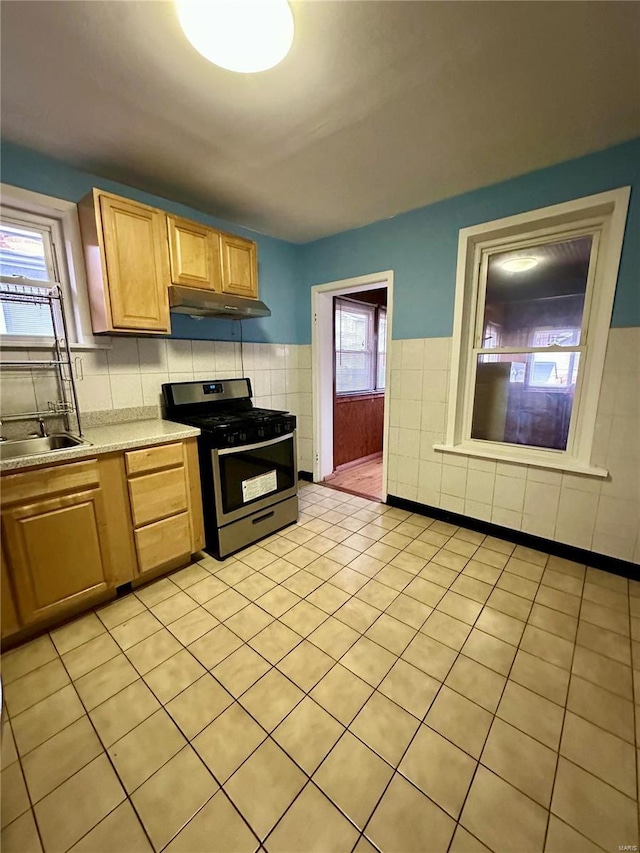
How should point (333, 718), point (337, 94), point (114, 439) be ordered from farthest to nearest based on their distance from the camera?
1. point (114, 439)
2. point (337, 94)
3. point (333, 718)

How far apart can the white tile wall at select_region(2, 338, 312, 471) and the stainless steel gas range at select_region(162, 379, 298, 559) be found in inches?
5.8

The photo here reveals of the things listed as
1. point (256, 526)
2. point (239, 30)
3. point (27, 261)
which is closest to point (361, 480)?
point (256, 526)

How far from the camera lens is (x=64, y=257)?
2.11m

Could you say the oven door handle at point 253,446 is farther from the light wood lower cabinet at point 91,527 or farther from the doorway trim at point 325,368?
the doorway trim at point 325,368

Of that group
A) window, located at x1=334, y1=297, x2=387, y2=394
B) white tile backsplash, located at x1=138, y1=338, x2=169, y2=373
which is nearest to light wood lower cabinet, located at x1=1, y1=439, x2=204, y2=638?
white tile backsplash, located at x1=138, y1=338, x2=169, y2=373

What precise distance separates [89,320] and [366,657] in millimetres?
2530

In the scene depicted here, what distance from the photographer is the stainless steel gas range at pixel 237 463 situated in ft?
7.36

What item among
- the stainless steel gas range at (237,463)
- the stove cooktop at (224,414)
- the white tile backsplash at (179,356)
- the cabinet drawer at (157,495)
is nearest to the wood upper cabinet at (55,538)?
the cabinet drawer at (157,495)

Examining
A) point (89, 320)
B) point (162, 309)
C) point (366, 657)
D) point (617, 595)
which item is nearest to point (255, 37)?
point (162, 309)

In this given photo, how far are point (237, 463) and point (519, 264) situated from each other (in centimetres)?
245

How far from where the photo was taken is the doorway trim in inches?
121

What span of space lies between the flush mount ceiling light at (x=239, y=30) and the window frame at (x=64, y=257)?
55.1 inches

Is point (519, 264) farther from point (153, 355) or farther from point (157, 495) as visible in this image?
A: point (157, 495)

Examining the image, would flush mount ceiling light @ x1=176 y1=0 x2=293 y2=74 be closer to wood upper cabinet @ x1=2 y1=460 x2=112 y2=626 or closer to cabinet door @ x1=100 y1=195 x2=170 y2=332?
cabinet door @ x1=100 y1=195 x2=170 y2=332
